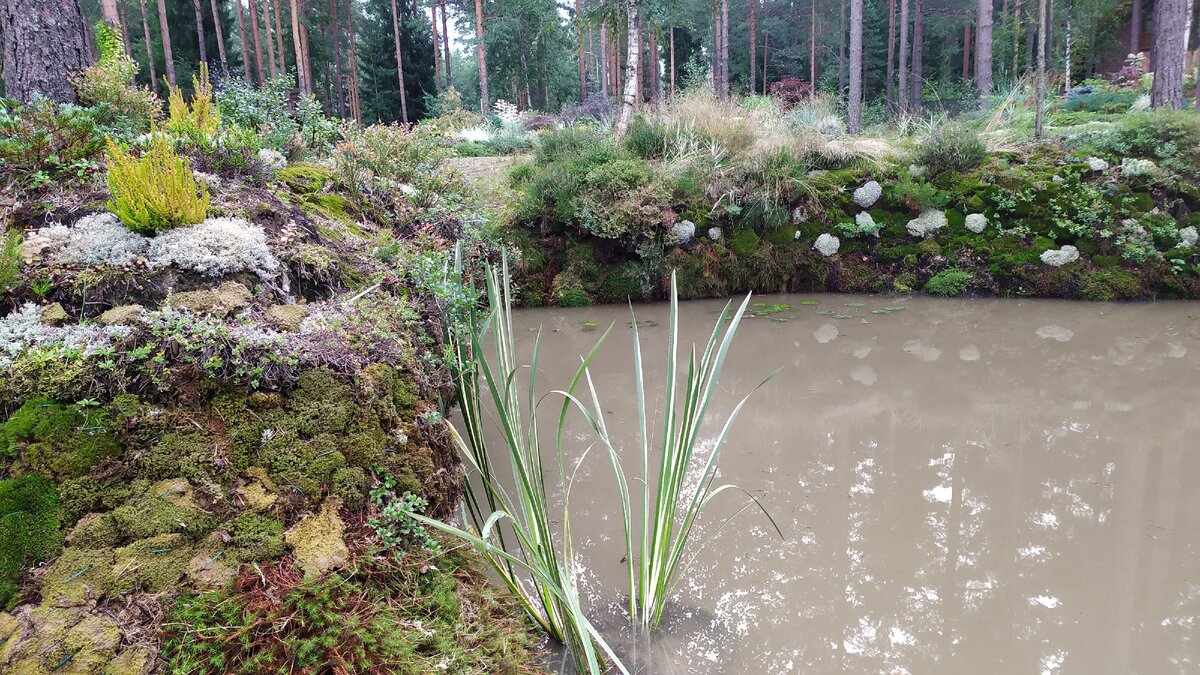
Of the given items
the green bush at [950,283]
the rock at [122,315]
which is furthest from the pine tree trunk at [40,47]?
the green bush at [950,283]

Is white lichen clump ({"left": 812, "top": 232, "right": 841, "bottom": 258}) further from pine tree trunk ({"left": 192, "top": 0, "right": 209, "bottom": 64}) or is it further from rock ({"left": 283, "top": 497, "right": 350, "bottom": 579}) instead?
pine tree trunk ({"left": 192, "top": 0, "right": 209, "bottom": 64})

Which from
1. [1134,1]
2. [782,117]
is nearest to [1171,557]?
[782,117]

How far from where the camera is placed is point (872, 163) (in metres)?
7.44

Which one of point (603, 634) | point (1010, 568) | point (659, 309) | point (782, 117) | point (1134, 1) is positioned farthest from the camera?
point (1134, 1)

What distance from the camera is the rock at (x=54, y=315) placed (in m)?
2.23

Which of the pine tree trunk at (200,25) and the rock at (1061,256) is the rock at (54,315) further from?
the pine tree trunk at (200,25)

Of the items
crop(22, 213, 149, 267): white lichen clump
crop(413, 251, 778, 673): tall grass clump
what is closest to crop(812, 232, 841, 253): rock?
crop(413, 251, 778, 673): tall grass clump

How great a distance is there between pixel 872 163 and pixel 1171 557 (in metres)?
5.56

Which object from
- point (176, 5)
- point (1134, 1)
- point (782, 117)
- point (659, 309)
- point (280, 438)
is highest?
point (176, 5)

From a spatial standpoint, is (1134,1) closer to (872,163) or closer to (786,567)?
(872,163)

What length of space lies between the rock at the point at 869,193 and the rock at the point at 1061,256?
69.3 inches

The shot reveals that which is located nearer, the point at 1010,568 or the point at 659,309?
the point at 1010,568

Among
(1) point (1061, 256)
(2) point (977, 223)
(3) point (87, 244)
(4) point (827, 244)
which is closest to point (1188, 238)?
(1) point (1061, 256)

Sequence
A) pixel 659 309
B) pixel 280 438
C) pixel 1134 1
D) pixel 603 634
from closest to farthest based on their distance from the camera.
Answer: pixel 280 438 → pixel 603 634 → pixel 659 309 → pixel 1134 1
